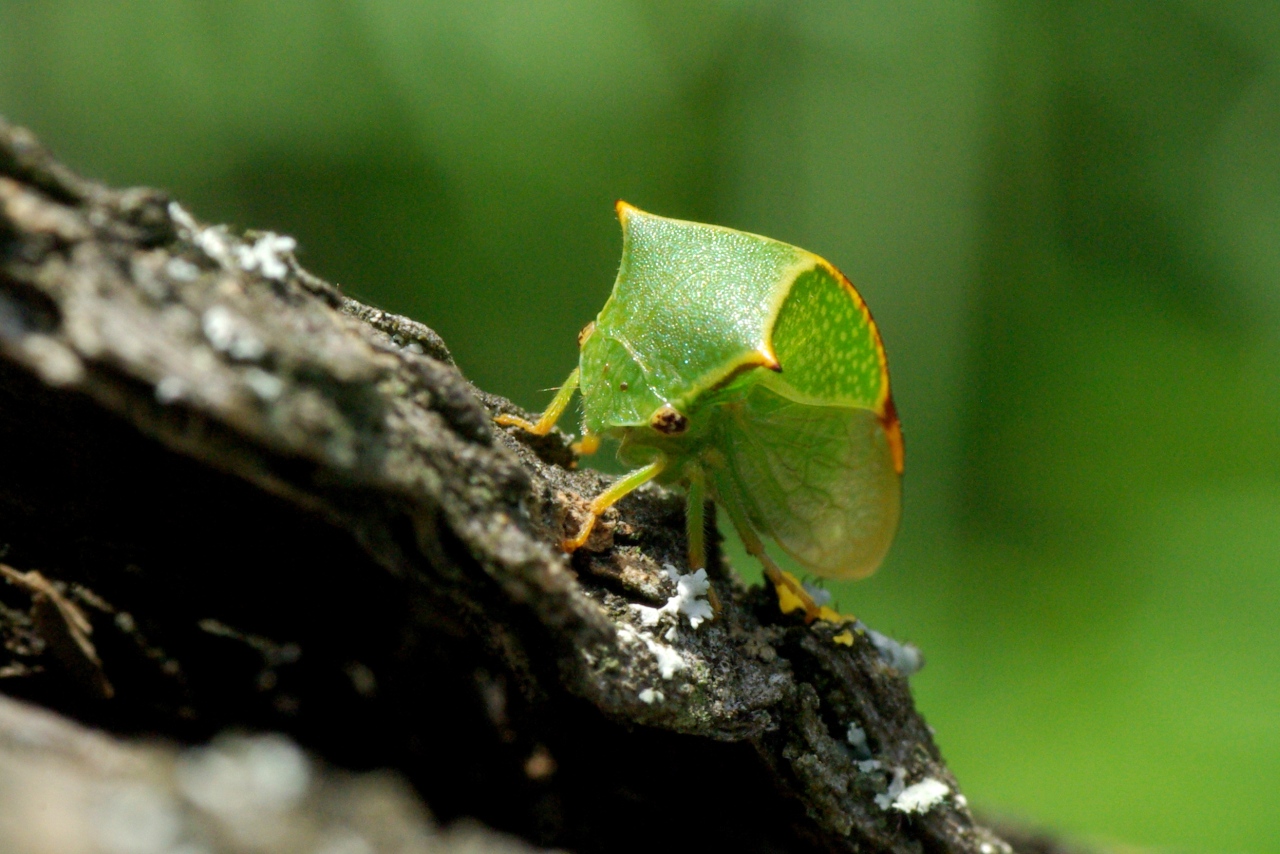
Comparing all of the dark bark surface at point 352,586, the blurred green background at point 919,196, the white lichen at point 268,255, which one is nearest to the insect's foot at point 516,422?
the dark bark surface at point 352,586

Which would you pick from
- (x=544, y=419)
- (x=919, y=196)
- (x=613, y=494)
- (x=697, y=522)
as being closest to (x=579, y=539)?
(x=613, y=494)

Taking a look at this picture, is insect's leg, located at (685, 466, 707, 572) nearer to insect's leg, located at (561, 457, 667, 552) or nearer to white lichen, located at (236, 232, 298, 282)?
insect's leg, located at (561, 457, 667, 552)

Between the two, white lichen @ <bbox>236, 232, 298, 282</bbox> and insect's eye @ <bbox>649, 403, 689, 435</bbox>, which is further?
insect's eye @ <bbox>649, 403, 689, 435</bbox>

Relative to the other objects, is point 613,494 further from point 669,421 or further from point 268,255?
point 268,255

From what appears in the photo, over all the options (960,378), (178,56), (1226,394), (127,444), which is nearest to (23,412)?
(127,444)

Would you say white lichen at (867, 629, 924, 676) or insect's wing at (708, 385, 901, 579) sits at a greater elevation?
insect's wing at (708, 385, 901, 579)

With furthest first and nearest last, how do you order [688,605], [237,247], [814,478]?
1. [814,478]
2. [688,605]
3. [237,247]

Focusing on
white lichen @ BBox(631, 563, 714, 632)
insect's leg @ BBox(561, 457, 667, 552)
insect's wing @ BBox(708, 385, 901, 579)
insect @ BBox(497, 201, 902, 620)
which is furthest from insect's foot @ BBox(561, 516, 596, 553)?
insect's wing @ BBox(708, 385, 901, 579)

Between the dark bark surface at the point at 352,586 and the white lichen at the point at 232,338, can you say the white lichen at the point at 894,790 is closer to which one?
the dark bark surface at the point at 352,586
